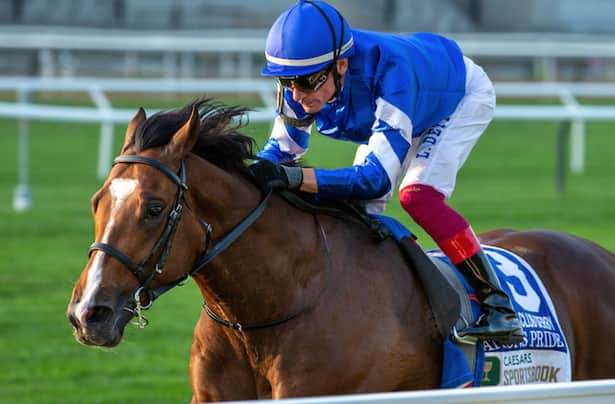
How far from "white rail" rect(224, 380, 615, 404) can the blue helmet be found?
4.15ft

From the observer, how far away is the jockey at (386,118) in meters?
3.69

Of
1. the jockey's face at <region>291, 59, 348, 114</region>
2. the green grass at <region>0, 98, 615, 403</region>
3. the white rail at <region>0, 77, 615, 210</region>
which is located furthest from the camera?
the white rail at <region>0, 77, 615, 210</region>

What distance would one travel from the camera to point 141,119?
3.54 meters

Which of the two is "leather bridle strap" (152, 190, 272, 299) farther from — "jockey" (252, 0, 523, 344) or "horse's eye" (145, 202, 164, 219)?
"horse's eye" (145, 202, 164, 219)

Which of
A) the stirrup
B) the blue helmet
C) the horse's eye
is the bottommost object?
the stirrup

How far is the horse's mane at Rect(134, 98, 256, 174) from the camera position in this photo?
3.43 meters

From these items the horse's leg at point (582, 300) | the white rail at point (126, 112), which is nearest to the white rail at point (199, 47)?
the white rail at point (126, 112)

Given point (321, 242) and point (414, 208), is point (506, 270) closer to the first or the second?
point (414, 208)

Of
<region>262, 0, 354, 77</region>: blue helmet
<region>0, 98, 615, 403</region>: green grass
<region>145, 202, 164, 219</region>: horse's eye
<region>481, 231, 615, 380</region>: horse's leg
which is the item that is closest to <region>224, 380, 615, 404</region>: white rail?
<region>145, 202, 164, 219</region>: horse's eye

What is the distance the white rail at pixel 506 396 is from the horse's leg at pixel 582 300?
56.7 inches

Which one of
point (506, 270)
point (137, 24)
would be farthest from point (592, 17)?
point (506, 270)

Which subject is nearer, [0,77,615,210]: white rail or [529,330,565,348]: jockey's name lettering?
[529,330,565,348]: jockey's name lettering

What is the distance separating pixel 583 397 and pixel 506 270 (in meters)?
1.41

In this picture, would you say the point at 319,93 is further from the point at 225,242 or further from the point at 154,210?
the point at 154,210
